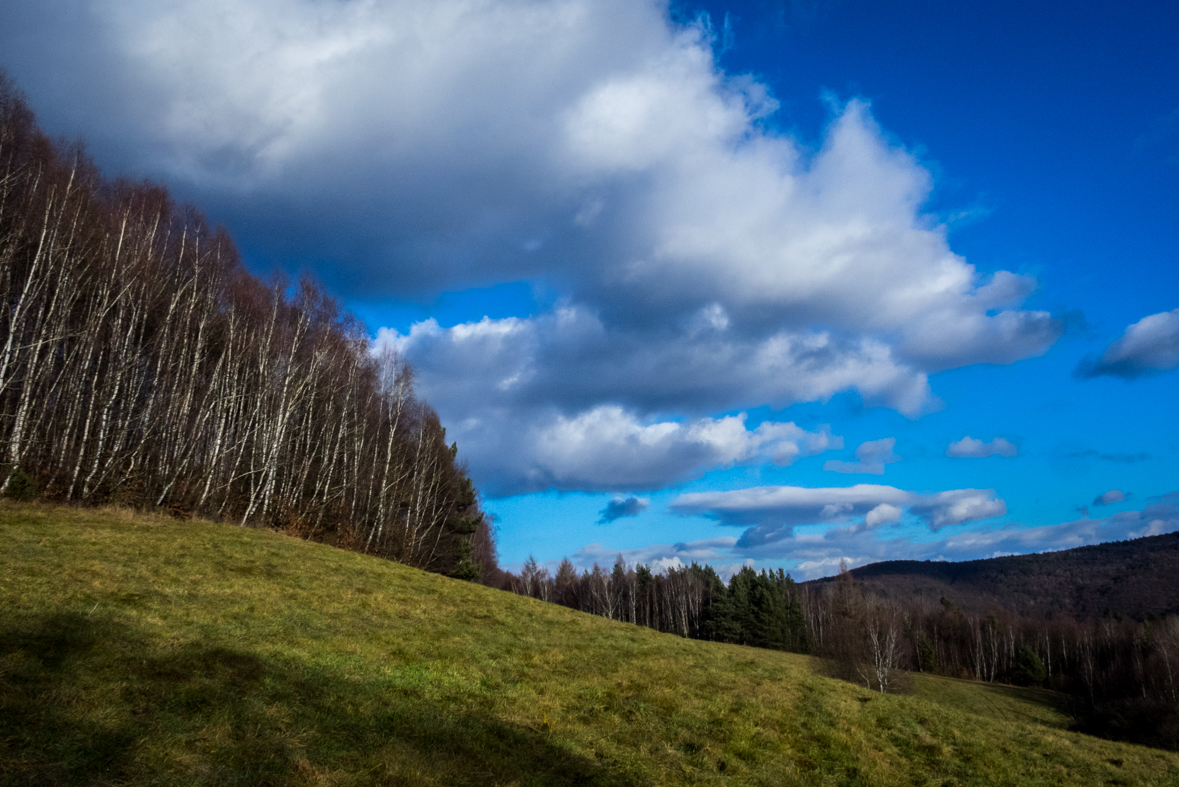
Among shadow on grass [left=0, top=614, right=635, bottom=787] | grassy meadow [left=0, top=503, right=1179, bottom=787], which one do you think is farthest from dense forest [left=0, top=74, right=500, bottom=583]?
shadow on grass [left=0, top=614, right=635, bottom=787]

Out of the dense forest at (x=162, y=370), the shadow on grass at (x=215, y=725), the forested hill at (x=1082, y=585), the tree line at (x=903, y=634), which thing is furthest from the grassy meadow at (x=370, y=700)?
the forested hill at (x=1082, y=585)

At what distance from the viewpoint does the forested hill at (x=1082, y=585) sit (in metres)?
127

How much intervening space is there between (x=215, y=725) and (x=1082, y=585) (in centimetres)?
20265

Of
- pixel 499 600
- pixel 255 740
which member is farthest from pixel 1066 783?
pixel 499 600

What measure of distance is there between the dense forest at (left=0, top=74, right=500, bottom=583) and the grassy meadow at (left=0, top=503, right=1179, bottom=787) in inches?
189

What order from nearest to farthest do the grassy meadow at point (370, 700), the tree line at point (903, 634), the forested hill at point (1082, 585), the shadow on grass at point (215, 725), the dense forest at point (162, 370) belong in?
the shadow on grass at point (215, 725)
the grassy meadow at point (370, 700)
the dense forest at point (162, 370)
the tree line at point (903, 634)
the forested hill at point (1082, 585)

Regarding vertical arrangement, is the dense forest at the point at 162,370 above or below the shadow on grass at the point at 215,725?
above

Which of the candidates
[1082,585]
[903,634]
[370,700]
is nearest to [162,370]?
[370,700]

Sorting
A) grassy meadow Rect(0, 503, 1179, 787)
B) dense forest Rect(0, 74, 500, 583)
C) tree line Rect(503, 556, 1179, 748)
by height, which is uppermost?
dense forest Rect(0, 74, 500, 583)

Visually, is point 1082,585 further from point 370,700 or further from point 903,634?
point 370,700

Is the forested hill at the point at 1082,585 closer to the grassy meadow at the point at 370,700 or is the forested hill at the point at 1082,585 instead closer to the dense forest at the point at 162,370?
the dense forest at the point at 162,370

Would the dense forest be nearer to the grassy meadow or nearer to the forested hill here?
the grassy meadow

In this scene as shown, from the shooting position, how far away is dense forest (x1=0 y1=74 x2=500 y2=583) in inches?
809

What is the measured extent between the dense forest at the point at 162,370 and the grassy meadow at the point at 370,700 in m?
4.79
